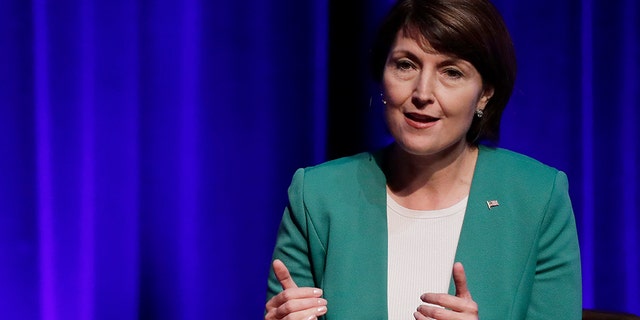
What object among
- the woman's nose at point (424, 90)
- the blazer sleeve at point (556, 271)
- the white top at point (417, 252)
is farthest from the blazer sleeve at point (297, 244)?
the blazer sleeve at point (556, 271)

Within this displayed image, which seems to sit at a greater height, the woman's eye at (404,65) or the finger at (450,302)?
the woman's eye at (404,65)

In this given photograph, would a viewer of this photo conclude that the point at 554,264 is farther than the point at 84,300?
No

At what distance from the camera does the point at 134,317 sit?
2057 mm

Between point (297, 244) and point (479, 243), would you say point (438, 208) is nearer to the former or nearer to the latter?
point (479, 243)

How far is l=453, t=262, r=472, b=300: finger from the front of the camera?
4.07 ft

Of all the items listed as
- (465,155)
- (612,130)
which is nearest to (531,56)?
(612,130)

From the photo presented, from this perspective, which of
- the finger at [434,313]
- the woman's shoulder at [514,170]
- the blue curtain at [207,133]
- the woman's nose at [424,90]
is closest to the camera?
the finger at [434,313]

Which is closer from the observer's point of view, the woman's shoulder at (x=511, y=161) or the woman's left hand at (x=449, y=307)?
the woman's left hand at (x=449, y=307)

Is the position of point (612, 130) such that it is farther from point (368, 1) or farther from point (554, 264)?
point (554, 264)

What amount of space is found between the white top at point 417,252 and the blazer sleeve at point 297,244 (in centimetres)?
15

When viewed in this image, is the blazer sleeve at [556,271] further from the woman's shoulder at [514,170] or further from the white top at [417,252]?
the white top at [417,252]

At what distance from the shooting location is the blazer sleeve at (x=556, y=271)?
143 cm

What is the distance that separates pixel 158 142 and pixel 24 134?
0.33 meters

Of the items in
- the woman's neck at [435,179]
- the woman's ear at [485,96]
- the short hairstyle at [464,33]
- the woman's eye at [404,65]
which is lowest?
the woman's neck at [435,179]
